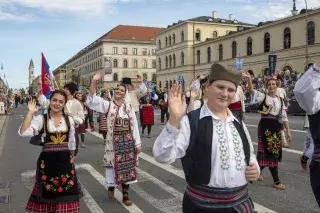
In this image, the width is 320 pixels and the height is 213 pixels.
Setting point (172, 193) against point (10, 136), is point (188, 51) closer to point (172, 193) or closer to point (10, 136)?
point (10, 136)

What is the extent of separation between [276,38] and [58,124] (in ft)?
149

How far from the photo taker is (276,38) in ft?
153

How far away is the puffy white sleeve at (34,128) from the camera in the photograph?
4.55 metres

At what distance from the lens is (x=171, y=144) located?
2.66 m

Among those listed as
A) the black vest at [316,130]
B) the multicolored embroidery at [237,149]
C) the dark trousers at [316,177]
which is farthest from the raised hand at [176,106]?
the dark trousers at [316,177]

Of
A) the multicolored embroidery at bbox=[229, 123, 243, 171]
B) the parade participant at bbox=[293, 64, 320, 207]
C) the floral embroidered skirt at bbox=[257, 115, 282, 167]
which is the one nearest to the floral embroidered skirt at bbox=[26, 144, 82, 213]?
the multicolored embroidery at bbox=[229, 123, 243, 171]

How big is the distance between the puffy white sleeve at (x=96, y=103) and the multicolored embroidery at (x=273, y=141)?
2929 mm

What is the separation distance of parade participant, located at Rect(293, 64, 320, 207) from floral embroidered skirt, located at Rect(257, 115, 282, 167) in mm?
3035

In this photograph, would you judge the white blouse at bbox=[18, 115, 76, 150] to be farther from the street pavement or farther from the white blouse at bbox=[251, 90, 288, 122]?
the white blouse at bbox=[251, 90, 288, 122]

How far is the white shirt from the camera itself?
2.68m

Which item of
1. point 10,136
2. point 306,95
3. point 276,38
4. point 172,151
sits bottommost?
point 10,136

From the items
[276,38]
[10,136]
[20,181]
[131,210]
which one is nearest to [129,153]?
Answer: [131,210]

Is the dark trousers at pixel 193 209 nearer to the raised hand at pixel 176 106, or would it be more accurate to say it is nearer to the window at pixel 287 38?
the raised hand at pixel 176 106

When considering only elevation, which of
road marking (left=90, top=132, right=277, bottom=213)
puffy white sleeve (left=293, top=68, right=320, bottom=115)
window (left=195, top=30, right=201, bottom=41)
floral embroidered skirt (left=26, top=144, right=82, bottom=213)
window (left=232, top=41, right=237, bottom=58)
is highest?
window (left=195, top=30, right=201, bottom=41)
